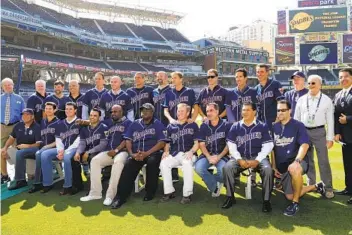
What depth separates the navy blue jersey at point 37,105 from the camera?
6.95 metres

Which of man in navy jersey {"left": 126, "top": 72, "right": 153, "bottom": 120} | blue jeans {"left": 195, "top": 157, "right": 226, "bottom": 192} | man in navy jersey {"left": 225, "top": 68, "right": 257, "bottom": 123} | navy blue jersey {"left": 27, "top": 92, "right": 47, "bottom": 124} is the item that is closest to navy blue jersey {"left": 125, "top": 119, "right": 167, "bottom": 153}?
blue jeans {"left": 195, "top": 157, "right": 226, "bottom": 192}

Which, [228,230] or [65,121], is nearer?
[228,230]

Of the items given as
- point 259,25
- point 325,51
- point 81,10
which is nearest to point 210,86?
point 325,51

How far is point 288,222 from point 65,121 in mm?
4481

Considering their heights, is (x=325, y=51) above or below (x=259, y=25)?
below

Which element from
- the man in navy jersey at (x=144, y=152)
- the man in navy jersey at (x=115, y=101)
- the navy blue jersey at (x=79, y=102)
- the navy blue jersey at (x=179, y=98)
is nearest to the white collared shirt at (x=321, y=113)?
the navy blue jersey at (x=179, y=98)

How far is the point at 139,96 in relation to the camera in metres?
6.80

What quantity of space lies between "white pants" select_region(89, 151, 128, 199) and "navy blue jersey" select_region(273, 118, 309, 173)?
2590 millimetres

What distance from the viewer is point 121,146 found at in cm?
575

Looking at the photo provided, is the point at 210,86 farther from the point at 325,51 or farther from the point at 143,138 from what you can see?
the point at 325,51

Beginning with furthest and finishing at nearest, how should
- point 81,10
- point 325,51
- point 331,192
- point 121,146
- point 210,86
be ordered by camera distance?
point 81,10, point 325,51, point 210,86, point 121,146, point 331,192

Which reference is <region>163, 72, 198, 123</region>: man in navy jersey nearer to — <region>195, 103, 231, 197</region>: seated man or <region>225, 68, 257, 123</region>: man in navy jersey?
<region>225, 68, 257, 123</region>: man in navy jersey

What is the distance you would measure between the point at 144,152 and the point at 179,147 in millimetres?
642

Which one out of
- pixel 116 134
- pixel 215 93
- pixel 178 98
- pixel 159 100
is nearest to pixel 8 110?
pixel 116 134
